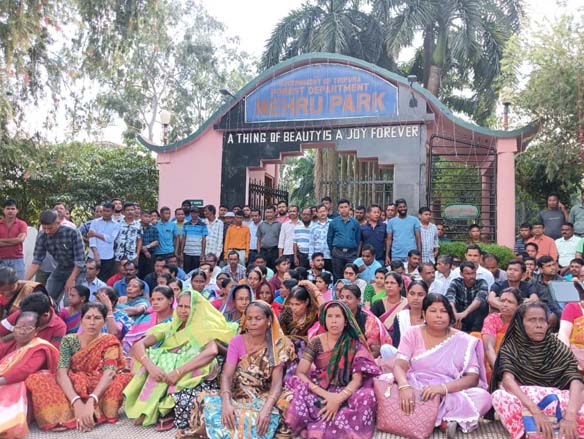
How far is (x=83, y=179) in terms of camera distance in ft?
50.1

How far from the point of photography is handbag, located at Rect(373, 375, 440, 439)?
362 centimetres

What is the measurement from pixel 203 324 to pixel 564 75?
27.9 ft

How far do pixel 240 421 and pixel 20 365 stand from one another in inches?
62.0

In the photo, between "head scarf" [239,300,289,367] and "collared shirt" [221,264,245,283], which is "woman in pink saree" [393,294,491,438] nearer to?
"head scarf" [239,300,289,367]

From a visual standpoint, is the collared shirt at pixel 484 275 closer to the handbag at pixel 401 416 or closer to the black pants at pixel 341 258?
the black pants at pixel 341 258

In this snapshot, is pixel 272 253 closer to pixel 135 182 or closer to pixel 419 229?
pixel 419 229

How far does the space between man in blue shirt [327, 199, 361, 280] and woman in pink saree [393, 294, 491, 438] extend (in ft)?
12.6

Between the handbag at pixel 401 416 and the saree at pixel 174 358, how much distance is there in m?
1.20

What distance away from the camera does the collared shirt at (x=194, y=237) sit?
8852mm

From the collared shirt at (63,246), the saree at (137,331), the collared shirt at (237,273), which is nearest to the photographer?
the saree at (137,331)

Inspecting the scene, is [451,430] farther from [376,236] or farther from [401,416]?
[376,236]

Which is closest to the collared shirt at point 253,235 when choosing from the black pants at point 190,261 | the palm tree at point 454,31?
the black pants at point 190,261

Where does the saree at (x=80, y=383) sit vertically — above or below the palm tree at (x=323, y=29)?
below

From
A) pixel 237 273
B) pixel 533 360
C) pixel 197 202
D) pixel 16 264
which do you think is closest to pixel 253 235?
pixel 237 273
